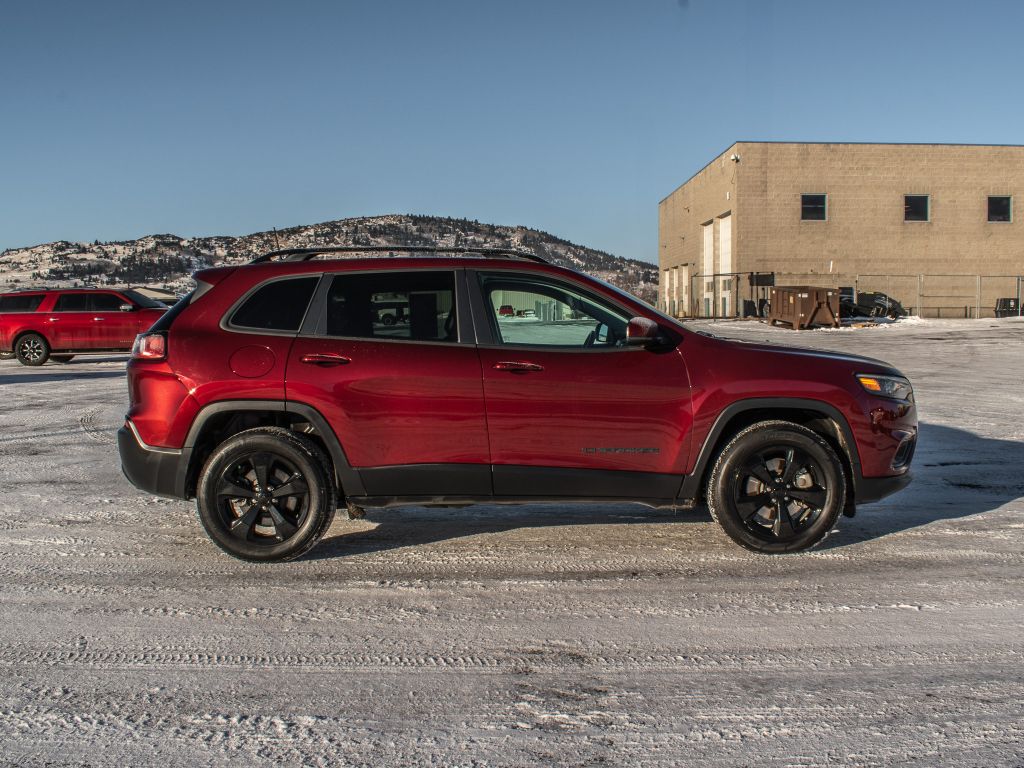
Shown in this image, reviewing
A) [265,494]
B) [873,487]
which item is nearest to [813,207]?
[873,487]

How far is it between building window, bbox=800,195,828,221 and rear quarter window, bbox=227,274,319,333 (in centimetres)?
4649

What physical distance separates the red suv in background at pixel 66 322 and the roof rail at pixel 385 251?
17.6m

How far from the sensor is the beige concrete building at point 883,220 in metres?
47.8

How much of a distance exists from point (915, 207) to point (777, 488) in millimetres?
48742

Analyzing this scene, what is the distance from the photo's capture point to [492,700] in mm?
3443

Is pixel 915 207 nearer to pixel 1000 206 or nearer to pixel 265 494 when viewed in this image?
pixel 1000 206

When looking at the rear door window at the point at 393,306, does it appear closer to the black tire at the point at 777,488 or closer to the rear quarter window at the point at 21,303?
the black tire at the point at 777,488

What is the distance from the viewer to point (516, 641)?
13.3ft

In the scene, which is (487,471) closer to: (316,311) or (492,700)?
(316,311)

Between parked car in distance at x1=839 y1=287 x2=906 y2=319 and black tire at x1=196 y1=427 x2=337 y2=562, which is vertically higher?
parked car in distance at x1=839 y1=287 x2=906 y2=319

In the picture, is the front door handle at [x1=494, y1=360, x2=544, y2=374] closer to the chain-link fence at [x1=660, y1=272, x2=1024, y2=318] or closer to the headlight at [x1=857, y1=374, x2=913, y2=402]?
the headlight at [x1=857, y1=374, x2=913, y2=402]

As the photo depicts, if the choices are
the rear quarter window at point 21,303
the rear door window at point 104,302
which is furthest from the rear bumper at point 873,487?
the rear quarter window at point 21,303

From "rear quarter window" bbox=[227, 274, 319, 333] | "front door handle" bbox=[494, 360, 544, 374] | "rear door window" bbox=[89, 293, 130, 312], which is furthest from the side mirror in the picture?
"rear door window" bbox=[89, 293, 130, 312]

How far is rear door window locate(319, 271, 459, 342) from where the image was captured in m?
5.30
